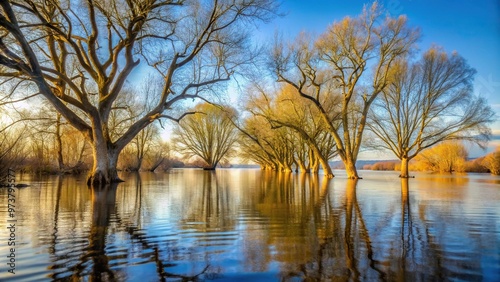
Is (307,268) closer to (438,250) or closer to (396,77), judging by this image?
(438,250)

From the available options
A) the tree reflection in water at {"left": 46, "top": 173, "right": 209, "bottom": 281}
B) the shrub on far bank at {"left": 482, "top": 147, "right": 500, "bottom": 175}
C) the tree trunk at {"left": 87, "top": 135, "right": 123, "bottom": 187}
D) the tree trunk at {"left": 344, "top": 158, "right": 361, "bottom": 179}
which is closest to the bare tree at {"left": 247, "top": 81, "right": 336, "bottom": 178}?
the tree trunk at {"left": 344, "top": 158, "right": 361, "bottom": 179}

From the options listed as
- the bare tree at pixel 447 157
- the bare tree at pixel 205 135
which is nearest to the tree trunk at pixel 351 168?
the bare tree at pixel 447 157

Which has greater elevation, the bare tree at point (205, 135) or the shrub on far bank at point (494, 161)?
the bare tree at point (205, 135)

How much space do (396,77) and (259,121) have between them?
16.1 metres

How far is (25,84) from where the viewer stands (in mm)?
14328

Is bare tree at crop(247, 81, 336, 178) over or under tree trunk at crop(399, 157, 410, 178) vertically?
over

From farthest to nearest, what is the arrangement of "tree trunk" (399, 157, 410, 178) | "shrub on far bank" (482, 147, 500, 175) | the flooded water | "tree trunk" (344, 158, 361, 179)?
1. "shrub on far bank" (482, 147, 500, 175)
2. "tree trunk" (399, 157, 410, 178)
3. "tree trunk" (344, 158, 361, 179)
4. the flooded water

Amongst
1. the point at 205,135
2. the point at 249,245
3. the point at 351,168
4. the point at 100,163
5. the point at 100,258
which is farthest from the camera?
the point at 205,135

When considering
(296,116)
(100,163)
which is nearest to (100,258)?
(100,163)

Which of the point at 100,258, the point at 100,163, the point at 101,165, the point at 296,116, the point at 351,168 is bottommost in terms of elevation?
the point at 100,258

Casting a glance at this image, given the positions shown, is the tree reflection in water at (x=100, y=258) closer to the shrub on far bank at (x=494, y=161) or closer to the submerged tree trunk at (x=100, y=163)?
the submerged tree trunk at (x=100, y=163)

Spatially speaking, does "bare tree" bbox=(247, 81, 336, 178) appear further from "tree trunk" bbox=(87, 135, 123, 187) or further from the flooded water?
the flooded water

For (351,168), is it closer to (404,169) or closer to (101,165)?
(404,169)

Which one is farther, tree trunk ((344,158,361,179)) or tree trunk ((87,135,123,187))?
tree trunk ((344,158,361,179))
